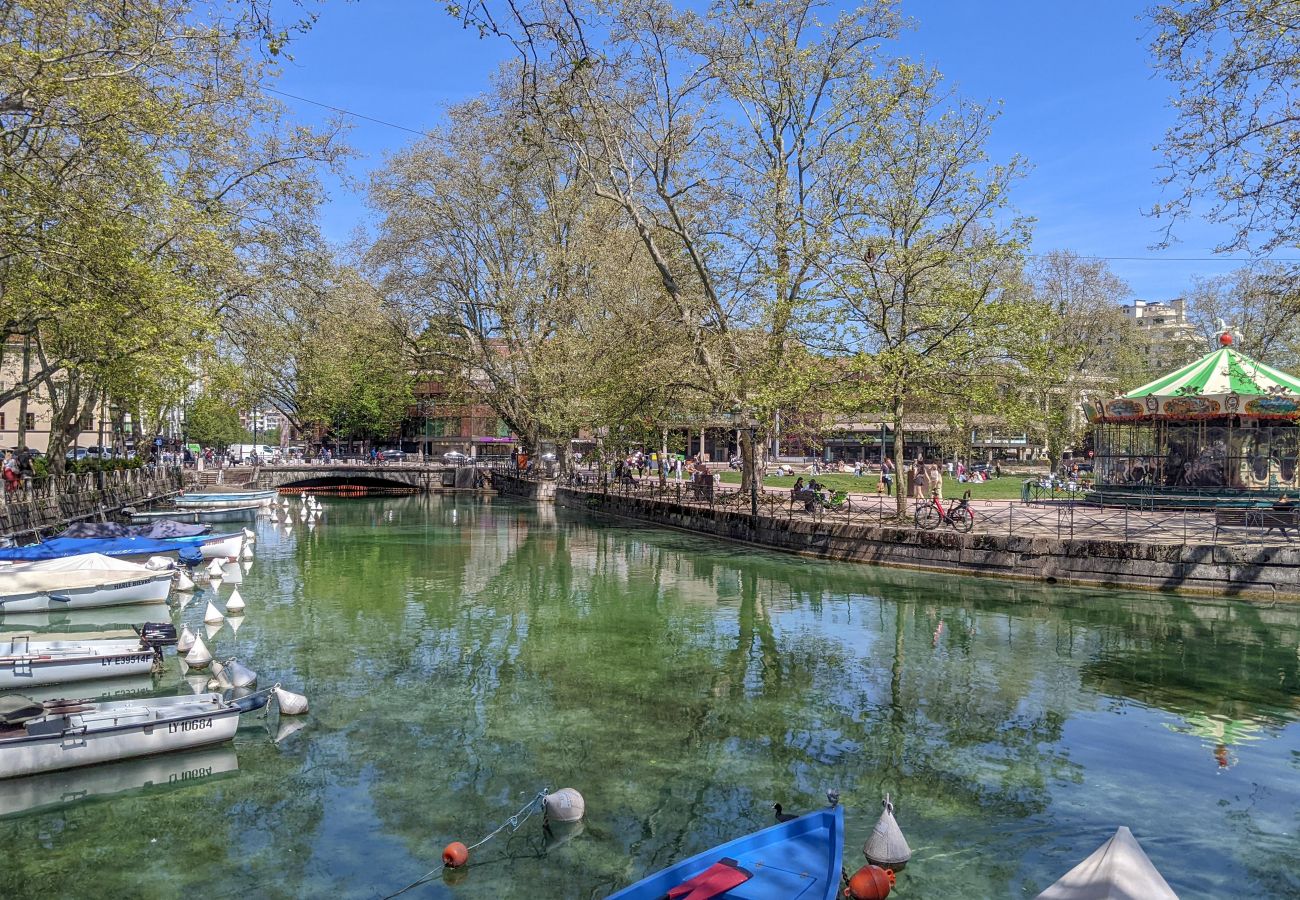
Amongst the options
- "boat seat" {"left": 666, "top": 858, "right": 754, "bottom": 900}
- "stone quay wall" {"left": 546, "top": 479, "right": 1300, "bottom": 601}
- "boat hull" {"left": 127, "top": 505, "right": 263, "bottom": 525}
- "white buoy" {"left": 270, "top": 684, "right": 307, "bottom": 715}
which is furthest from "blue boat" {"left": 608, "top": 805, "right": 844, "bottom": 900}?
"boat hull" {"left": 127, "top": 505, "right": 263, "bottom": 525}

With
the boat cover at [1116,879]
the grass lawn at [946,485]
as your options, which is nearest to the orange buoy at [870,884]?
the boat cover at [1116,879]

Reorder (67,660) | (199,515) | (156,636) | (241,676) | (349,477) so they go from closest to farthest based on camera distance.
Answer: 1. (241,676)
2. (67,660)
3. (156,636)
4. (199,515)
5. (349,477)

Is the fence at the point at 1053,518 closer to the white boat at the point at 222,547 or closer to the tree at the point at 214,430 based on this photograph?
the white boat at the point at 222,547

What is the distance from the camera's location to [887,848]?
26.8ft

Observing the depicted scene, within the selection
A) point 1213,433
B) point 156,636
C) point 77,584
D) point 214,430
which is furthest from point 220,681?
point 214,430

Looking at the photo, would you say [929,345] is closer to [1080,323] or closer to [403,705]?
[403,705]

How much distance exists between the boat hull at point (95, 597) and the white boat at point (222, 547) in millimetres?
6702

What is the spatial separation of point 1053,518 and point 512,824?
25.8 meters

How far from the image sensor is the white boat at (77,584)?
18.9 meters

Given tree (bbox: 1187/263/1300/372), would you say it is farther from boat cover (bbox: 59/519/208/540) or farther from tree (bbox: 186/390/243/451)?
tree (bbox: 186/390/243/451)

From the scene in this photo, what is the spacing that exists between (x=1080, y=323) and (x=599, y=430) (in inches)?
1277

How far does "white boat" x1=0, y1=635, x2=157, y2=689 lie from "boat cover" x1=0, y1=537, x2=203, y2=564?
7719 millimetres

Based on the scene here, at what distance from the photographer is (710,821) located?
30.7 feet

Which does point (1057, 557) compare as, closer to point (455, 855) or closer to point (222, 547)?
point (455, 855)
